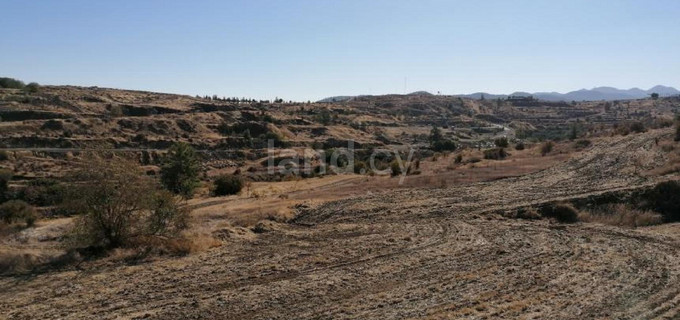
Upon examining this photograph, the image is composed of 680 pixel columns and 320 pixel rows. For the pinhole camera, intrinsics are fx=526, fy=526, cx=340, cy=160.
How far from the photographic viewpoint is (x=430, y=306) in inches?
524

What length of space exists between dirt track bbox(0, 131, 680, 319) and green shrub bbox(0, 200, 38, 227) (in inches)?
751

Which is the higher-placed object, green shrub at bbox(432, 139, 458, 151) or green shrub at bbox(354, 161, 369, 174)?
green shrub at bbox(432, 139, 458, 151)

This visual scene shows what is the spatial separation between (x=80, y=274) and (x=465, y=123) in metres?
105

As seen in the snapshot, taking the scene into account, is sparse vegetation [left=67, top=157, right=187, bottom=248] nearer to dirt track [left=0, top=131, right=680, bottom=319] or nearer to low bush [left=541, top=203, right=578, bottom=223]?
dirt track [left=0, top=131, right=680, bottom=319]

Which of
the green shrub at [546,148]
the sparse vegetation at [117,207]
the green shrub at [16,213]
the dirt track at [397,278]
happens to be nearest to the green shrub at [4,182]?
the green shrub at [16,213]

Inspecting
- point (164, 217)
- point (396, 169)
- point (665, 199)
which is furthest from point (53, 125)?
point (665, 199)

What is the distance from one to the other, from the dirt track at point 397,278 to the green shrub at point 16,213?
1908 cm

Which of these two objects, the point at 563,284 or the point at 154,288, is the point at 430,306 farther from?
the point at 154,288

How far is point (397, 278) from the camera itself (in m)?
15.7

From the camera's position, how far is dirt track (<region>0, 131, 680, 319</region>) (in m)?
13.3

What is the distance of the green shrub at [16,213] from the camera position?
32719 millimetres

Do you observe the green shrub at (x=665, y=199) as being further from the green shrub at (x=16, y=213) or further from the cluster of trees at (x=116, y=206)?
the green shrub at (x=16, y=213)

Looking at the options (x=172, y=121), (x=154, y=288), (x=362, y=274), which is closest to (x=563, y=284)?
(x=362, y=274)

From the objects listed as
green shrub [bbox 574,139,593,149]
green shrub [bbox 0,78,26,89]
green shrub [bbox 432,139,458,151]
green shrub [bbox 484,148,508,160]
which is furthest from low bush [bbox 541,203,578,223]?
green shrub [bbox 0,78,26,89]
